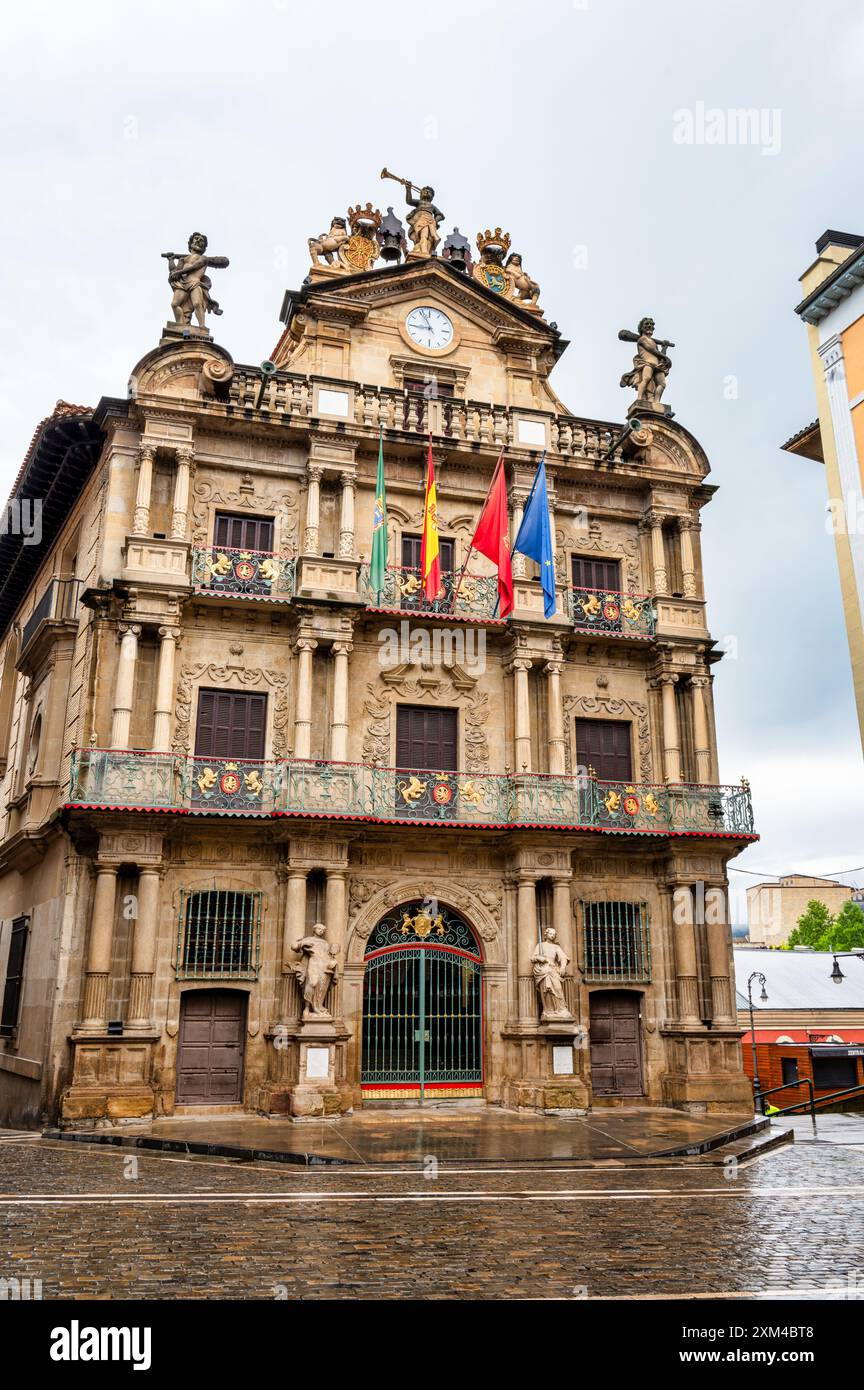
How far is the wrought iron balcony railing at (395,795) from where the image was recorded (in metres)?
19.0

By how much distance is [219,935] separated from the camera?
64.8 feet

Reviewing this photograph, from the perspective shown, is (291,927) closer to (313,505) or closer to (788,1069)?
(313,505)

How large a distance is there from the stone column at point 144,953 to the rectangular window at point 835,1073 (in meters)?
16.7

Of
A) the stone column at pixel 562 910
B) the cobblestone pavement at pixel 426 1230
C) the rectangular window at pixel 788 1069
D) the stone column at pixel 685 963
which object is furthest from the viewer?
the rectangular window at pixel 788 1069

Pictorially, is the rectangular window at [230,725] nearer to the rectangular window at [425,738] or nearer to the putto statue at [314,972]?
the rectangular window at [425,738]

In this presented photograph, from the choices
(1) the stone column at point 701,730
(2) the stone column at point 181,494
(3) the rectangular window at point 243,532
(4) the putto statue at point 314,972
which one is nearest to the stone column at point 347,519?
(3) the rectangular window at point 243,532

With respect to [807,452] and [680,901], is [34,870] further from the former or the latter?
[807,452]

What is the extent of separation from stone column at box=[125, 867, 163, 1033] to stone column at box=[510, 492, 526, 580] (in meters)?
9.61

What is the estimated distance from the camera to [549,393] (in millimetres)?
25344

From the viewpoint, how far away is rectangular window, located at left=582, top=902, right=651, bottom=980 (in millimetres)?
21766

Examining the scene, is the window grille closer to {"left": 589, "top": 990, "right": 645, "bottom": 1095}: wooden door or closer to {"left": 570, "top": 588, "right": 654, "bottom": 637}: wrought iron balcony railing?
{"left": 589, "top": 990, "right": 645, "bottom": 1095}: wooden door

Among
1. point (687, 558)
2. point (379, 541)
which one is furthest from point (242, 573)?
point (687, 558)
